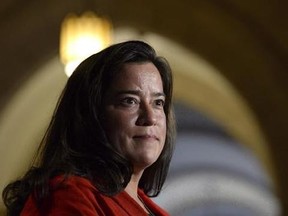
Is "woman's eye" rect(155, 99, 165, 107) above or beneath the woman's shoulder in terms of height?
above

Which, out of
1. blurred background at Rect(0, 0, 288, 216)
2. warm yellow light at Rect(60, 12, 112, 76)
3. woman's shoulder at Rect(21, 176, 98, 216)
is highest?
blurred background at Rect(0, 0, 288, 216)

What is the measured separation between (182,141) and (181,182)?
40.1 inches

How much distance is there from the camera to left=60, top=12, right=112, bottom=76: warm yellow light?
26.3 ft

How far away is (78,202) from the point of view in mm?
2109

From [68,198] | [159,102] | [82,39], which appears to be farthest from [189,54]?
[68,198]

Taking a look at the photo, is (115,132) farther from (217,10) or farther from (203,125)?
(203,125)

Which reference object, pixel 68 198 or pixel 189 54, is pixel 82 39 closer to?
pixel 189 54

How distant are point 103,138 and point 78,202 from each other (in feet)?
0.67

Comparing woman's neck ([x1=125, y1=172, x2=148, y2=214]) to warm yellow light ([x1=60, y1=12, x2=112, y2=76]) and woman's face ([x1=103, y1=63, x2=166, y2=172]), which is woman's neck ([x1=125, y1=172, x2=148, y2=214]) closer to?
woman's face ([x1=103, y1=63, x2=166, y2=172])

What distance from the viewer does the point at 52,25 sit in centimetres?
1001

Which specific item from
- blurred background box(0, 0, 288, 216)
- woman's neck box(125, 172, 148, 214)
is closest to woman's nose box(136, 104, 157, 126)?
woman's neck box(125, 172, 148, 214)

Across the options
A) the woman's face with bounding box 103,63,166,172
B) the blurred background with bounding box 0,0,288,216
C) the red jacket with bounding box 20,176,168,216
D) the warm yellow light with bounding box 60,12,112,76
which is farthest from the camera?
the blurred background with bounding box 0,0,288,216

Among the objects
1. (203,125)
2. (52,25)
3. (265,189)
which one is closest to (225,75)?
(52,25)

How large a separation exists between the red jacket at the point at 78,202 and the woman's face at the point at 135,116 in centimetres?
11
